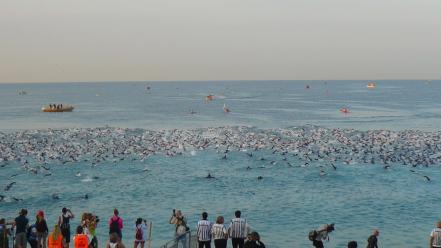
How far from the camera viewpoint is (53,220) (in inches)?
1325

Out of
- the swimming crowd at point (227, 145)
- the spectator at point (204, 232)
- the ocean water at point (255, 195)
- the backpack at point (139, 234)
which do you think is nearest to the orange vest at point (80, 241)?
the spectator at point (204, 232)

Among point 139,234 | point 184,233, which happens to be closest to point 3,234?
point 139,234

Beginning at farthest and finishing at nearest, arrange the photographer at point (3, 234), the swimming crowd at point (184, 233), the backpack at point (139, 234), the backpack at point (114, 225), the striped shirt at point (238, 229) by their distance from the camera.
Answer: the backpack at point (139, 234) < the backpack at point (114, 225) < the striped shirt at point (238, 229) < the photographer at point (3, 234) < the swimming crowd at point (184, 233)

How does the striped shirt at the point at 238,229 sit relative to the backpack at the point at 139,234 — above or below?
above

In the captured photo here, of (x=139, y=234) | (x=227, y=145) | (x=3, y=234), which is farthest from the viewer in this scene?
(x=227, y=145)

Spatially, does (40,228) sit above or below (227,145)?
above

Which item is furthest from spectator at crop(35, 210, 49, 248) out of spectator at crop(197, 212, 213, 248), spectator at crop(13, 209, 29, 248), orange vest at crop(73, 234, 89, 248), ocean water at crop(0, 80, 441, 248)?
ocean water at crop(0, 80, 441, 248)

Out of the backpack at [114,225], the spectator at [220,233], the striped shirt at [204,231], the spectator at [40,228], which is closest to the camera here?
the spectator at [220,233]

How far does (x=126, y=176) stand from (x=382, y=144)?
99.4ft

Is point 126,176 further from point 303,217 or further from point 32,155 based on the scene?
point 303,217

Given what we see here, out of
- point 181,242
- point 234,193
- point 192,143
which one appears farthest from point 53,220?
point 192,143

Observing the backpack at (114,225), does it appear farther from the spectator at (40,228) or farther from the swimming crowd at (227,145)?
the swimming crowd at (227,145)

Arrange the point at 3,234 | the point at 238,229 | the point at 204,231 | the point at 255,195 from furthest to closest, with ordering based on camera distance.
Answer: the point at 255,195, the point at 204,231, the point at 238,229, the point at 3,234

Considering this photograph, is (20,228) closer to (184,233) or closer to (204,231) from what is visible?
(184,233)
